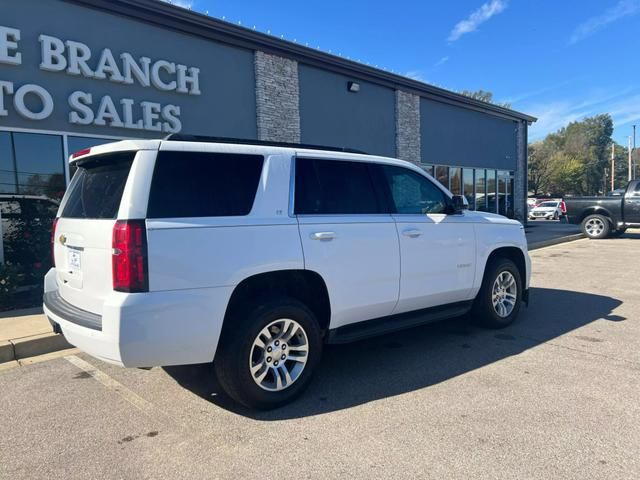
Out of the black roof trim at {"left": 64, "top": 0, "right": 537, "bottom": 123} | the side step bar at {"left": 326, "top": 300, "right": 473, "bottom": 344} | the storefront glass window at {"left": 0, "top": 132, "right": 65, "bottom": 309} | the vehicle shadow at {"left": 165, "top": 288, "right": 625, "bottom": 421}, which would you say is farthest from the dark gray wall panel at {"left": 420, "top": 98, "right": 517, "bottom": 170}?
the side step bar at {"left": 326, "top": 300, "right": 473, "bottom": 344}

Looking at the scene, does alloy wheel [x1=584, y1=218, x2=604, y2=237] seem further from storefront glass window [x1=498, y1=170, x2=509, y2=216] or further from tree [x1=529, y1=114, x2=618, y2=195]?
tree [x1=529, y1=114, x2=618, y2=195]

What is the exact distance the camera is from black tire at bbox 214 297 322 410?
331cm

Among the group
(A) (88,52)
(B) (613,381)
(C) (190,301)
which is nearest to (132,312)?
(C) (190,301)

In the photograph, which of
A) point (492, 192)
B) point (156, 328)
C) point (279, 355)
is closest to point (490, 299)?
point (279, 355)

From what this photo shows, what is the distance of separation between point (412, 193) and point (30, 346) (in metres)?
4.30

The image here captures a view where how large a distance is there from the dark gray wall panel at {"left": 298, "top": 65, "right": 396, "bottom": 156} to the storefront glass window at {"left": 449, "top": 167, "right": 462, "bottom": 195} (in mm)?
3854

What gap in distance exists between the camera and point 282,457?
286 centimetres

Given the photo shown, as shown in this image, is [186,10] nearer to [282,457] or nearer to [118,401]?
[118,401]

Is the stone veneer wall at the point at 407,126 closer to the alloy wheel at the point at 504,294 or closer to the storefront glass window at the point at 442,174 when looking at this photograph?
the storefront glass window at the point at 442,174

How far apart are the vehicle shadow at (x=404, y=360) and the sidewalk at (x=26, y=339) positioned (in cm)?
167

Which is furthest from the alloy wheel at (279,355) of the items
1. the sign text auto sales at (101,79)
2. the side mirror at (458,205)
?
the sign text auto sales at (101,79)

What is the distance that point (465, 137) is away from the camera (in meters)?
18.4

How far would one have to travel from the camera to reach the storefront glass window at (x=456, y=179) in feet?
58.5

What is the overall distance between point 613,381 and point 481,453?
1.82 meters
